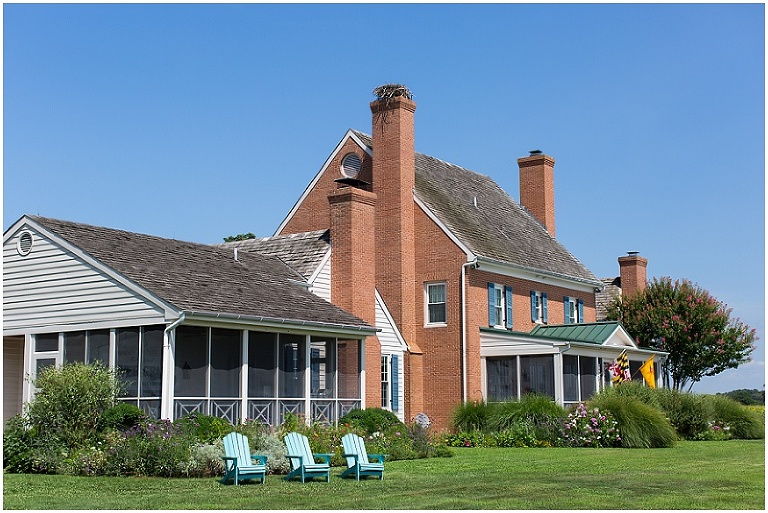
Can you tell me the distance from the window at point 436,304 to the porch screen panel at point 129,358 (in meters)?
13.0

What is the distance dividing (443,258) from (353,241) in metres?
4.42

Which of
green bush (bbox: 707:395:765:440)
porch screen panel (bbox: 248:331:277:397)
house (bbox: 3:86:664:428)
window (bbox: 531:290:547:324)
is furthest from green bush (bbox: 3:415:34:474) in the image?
green bush (bbox: 707:395:765:440)

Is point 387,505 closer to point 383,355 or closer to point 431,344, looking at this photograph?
point 383,355

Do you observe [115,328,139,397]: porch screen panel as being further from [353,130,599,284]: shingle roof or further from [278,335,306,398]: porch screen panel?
[353,130,599,284]: shingle roof

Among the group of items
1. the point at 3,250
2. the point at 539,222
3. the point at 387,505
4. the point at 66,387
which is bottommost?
the point at 387,505

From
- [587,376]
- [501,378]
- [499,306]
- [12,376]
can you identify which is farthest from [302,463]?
[499,306]

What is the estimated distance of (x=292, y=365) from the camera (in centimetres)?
2373

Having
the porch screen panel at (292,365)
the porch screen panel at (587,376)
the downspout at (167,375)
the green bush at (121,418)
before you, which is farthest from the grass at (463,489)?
the porch screen panel at (587,376)

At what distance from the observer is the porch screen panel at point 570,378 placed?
3133 cm

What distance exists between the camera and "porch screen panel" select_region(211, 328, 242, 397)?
21859mm

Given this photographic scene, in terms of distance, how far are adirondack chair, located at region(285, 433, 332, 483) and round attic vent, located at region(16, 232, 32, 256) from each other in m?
9.69

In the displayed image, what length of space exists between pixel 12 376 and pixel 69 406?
569 cm

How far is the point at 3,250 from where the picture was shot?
24.2 metres

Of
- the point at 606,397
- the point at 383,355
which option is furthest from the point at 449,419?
the point at 606,397
